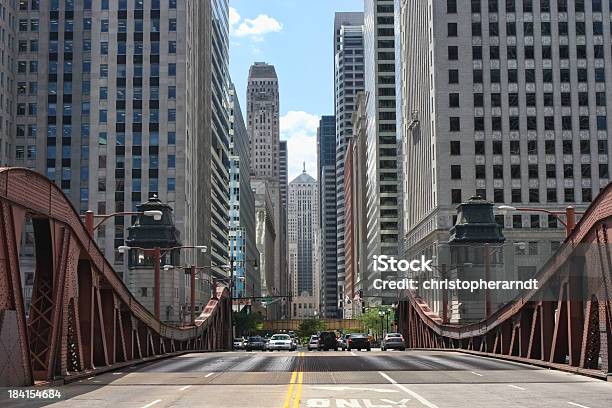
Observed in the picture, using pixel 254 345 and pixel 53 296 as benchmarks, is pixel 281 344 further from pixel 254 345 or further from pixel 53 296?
pixel 53 296

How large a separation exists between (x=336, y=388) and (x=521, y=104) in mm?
90792

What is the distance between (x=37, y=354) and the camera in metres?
27.5

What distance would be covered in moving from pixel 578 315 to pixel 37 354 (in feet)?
62.3

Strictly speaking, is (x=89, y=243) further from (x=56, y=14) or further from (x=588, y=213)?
(x=56, y=14)

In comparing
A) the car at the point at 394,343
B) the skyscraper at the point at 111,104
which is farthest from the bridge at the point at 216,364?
the skyscraper at the point at 111,104

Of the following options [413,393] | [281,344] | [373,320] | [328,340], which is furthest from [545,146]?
[413,393]

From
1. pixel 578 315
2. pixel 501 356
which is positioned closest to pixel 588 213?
pixel 578 315

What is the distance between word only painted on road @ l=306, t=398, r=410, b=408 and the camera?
20806 millimetres

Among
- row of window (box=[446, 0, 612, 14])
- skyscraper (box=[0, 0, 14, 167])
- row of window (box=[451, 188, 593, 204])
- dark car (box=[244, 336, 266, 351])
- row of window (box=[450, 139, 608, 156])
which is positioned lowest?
dark car (box=[244, 336, 266, 351])

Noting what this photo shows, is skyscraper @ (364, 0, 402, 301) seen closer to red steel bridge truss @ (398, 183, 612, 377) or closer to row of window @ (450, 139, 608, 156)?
row of window @ (450, 139, 608, 156)

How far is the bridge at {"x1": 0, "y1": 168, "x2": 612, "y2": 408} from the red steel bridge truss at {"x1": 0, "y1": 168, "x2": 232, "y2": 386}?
0.13 feet

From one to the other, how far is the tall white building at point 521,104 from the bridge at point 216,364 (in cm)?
6746

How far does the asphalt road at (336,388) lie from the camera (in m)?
21.9

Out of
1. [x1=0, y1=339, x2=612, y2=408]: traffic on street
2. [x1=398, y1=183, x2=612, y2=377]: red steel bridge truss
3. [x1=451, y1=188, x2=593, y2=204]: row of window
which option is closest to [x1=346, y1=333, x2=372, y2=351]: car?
[x1=398, y1=183, x2=612, y2=377]: red steel bridge truss
